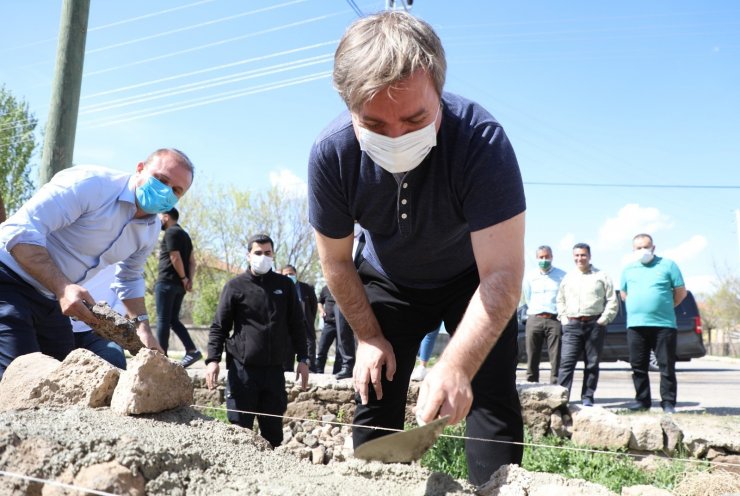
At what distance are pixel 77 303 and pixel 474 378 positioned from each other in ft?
5.93

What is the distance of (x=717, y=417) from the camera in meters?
6.23

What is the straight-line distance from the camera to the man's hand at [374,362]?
2594mm

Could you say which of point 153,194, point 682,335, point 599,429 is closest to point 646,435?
point 599,429

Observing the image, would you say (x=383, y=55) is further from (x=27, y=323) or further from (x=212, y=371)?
(x=212, y=371)

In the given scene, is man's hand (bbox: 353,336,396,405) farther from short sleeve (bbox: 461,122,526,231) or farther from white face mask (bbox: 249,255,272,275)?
white face mask (bbox: 249,255,272,275)

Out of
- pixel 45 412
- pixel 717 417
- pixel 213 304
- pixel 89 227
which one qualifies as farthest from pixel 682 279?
pixel 213 304

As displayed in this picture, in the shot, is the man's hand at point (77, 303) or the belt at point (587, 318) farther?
the belt at point (587, 318)

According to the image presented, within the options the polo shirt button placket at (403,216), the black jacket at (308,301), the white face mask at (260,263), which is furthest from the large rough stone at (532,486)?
the black jacket at (308,301)

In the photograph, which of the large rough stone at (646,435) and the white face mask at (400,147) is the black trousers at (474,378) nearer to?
the white face mask at (400,147)

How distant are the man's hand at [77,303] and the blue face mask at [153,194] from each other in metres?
0.70

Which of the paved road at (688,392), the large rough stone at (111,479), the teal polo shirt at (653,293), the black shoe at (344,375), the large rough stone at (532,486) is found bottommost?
the paved road at (688,392)

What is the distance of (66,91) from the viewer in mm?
5625

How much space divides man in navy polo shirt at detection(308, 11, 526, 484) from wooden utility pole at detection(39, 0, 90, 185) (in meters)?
3.68

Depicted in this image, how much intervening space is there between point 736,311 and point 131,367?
146 feet
